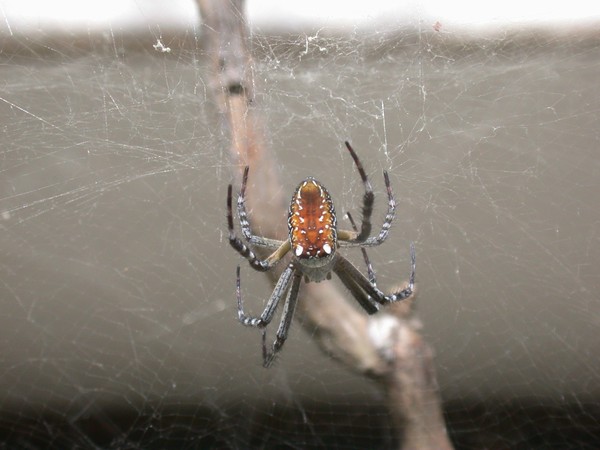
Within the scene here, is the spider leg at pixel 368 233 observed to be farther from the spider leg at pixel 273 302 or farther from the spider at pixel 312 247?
the spider leg at pixel 273 302

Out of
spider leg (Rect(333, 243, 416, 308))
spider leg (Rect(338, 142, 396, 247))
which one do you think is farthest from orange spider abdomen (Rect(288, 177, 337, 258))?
spider leg (Rect(333, 243, 416, 308))

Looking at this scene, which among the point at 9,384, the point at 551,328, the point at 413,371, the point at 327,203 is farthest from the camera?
the point at 9,384

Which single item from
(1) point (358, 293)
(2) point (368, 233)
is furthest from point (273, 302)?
(2) point (368, 233)

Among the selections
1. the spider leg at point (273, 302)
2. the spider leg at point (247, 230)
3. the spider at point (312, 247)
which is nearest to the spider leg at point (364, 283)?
the spider at point (312, 247)

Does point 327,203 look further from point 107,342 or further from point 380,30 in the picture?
point 107,342

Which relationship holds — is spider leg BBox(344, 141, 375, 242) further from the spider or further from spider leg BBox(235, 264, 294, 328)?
spider leg BBox(235, 264, 294, 328)

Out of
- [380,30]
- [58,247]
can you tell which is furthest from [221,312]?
[380,30]
